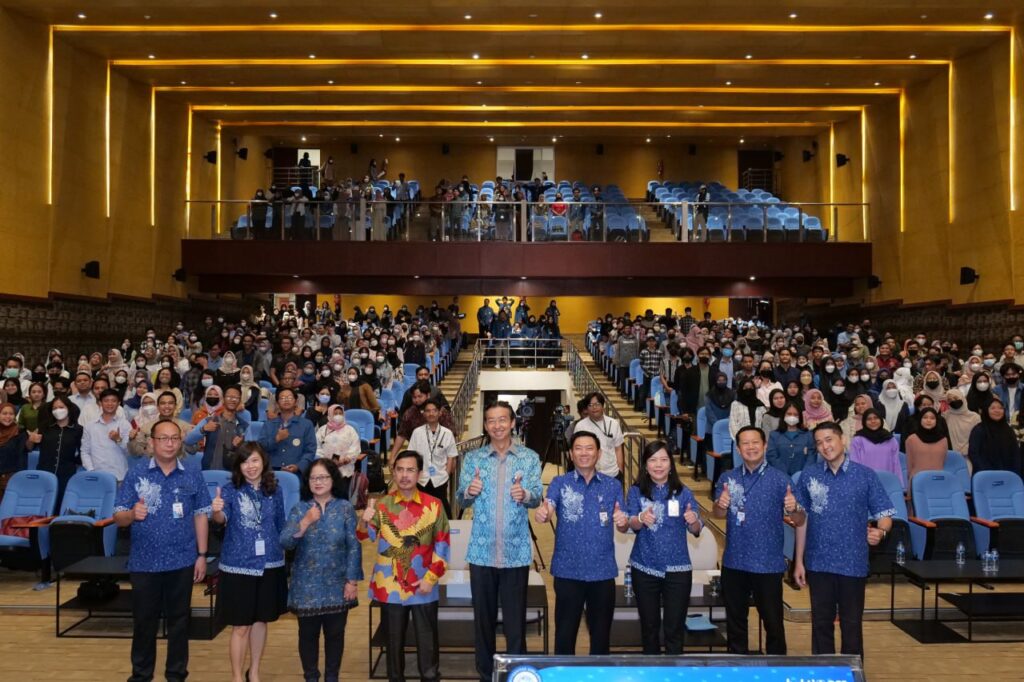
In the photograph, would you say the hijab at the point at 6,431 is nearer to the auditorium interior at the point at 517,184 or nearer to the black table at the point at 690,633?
the auditorium interior at the point at 517,184

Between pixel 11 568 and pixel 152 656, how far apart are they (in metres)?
3.73

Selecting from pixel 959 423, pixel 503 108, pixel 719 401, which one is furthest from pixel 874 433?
pixel 503 108

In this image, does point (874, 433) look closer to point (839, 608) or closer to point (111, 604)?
point (839, 608)

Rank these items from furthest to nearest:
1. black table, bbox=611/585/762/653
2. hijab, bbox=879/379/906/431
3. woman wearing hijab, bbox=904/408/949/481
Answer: hijab, bbox=879/379/906/431, woman wearing hijab, bbox=904/408/949/481, black table, bbox=611/585/762/653

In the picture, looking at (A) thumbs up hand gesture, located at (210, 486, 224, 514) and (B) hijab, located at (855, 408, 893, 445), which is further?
(B) hijab, located at (855, 408, 893, 445)

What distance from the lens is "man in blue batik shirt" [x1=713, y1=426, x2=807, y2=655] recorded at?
530 cm

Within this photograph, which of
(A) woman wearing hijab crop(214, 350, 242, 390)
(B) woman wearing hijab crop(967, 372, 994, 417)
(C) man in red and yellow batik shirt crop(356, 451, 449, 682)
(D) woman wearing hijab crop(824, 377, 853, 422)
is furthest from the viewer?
(A) woman wearing hijab crop(214, 350, 242, 390)

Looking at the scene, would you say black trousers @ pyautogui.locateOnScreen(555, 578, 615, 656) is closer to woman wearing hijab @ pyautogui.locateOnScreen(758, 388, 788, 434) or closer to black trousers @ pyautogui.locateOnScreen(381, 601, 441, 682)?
black trousers @ pyautogui.locateOnScreen(381, 601, 441, 682)

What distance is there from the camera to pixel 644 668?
2689 millimetres

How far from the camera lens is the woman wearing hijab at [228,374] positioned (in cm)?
1254

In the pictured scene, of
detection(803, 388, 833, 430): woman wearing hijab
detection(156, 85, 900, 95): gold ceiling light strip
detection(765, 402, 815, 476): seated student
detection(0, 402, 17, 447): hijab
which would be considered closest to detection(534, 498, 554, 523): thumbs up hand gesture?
detection(765, 402, 815, 476): seated student

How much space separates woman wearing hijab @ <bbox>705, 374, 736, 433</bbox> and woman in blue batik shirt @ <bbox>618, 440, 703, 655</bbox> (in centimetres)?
643

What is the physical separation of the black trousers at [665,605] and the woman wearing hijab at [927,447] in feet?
15.3

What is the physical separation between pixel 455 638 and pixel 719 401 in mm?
6190
